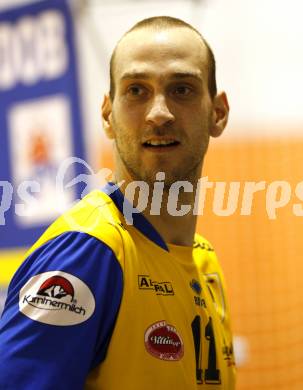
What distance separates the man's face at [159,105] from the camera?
1285 millimetres

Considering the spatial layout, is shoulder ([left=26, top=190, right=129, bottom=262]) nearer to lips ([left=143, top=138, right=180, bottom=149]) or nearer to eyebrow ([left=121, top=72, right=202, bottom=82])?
lips ([left=143, top=138, right=180, bottom=149])

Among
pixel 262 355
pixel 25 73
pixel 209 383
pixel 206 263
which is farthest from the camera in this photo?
pixel 262 355

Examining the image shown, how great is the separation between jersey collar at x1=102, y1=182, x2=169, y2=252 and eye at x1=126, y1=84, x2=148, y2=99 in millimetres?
170

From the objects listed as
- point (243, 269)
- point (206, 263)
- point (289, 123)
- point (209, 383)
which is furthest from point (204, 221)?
point (209, 383)

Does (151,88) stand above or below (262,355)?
above

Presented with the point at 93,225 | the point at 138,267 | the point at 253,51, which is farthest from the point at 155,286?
the point at 253,51

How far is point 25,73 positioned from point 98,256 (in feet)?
6.59

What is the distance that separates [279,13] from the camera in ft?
12.3

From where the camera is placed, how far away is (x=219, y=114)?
1494 millimetres

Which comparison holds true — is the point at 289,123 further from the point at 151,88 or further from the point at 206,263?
the point at 151,88

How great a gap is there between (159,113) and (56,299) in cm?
39

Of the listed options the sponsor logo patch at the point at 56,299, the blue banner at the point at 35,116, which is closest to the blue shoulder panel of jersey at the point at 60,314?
the sponsor logo patch at the point at 56,299

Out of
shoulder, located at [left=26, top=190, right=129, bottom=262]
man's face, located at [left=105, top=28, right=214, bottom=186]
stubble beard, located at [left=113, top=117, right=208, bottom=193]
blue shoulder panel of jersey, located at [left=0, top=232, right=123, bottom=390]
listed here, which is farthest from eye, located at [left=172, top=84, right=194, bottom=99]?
blue shoulder panel of jersey, located at [left=0, top=232, right=123, bottom=390]

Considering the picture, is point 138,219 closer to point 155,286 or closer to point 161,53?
point 155,286
